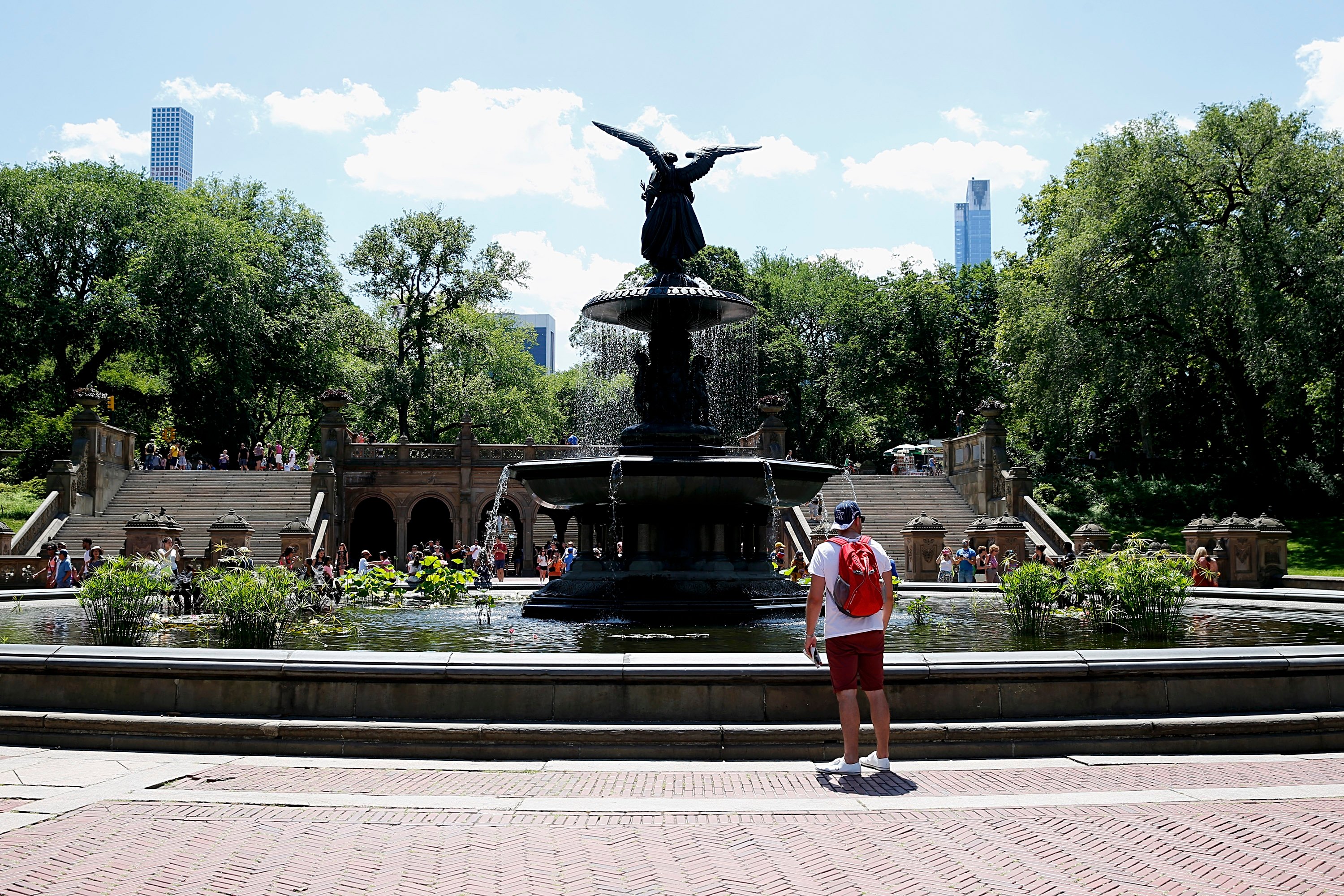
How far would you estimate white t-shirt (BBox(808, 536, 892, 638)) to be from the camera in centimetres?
679

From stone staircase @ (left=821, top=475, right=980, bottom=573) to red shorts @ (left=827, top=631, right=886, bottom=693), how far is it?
26449 mm

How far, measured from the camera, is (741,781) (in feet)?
21.7

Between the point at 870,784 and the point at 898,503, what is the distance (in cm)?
3238

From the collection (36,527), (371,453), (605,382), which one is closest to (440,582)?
(36,527)

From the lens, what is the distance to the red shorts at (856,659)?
677 centimetres

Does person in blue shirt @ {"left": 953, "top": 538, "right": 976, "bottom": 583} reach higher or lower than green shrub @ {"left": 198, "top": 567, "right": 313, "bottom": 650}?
lower

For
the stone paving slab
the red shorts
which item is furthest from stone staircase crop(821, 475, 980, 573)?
the stone paving slab

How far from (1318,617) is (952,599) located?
5291mm

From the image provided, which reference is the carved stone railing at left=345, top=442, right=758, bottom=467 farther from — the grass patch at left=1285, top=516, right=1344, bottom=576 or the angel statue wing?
the angel statue wing

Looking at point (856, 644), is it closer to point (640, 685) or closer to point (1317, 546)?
point (640, 685)

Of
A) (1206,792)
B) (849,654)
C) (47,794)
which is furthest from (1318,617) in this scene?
(47,794)

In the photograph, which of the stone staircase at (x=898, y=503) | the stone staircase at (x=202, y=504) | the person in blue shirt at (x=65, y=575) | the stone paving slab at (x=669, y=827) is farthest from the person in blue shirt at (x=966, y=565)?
the stone staircase at (x=202, y=504)

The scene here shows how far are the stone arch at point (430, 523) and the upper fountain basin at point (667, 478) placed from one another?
34938 mm

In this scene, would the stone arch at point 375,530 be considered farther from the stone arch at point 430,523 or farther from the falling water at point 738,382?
the falling water at point 738,382
